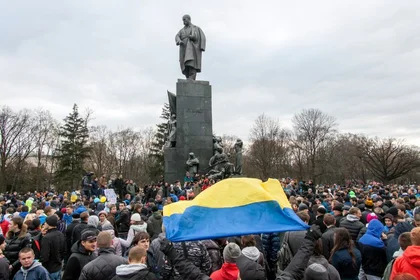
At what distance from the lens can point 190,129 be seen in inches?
821

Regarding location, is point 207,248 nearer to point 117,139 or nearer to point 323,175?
point 323,175

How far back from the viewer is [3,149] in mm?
42406

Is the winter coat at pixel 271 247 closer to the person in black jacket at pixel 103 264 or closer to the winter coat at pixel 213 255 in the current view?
the winter coat at pixel 213 255

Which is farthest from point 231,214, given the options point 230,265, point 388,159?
point 388,159

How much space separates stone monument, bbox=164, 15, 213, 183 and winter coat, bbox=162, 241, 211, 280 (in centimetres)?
1646

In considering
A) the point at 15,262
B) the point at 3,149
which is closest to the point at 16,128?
the point at 3,149

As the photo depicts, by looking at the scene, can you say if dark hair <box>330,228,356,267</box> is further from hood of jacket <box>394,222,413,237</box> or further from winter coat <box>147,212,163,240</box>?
winter coat <box>147,212,163,240</box>

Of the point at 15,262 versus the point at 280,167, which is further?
the point at 280,167

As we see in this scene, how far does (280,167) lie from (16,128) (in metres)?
37.5

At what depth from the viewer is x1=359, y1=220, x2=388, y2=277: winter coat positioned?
570 centimetres

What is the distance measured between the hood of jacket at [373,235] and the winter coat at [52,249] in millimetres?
4905

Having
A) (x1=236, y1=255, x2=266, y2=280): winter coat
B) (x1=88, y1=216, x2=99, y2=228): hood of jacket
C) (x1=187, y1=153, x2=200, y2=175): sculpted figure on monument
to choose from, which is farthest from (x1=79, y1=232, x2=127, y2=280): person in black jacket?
(x1=187, y1=153, x2=200, y2=175): sculpted figure on monument

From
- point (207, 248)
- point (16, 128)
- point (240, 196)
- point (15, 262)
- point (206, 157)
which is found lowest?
point (15, 262)

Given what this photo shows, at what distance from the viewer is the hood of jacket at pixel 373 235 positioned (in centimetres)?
571
